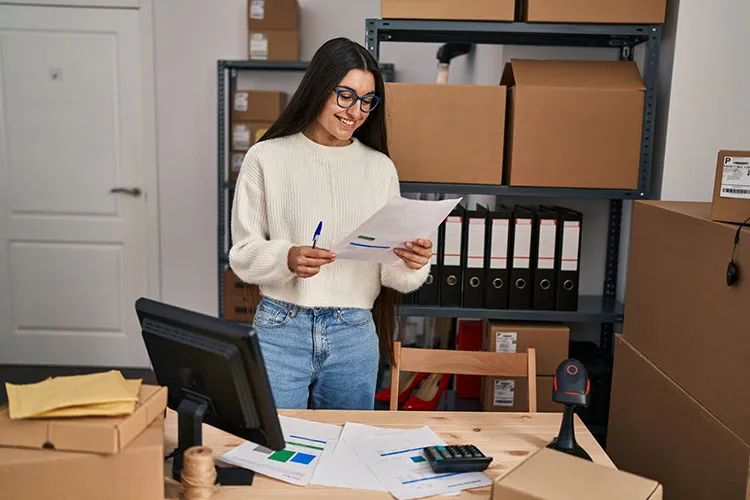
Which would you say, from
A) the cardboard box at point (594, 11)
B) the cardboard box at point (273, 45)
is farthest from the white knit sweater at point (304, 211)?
the cardboard box at point (273, 45)

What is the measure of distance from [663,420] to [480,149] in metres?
1.03

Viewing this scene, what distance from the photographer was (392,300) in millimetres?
1903

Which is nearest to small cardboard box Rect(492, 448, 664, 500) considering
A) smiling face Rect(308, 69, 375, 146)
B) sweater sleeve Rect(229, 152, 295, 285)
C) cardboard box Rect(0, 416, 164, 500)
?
cardboard box Rect(0, 416, 164, 500)

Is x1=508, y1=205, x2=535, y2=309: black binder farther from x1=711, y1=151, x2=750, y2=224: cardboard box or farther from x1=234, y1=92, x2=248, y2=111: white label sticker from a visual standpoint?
x1=234, y1=92, x2=248, y2=111: white label sticker

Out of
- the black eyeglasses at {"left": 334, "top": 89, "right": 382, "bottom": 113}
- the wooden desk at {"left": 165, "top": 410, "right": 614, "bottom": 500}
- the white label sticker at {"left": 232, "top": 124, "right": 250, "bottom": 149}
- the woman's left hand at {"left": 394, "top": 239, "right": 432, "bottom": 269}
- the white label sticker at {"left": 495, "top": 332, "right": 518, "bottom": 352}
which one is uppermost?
the black eyeglasses at {"left": 334, "top": 89, "right": 382, "bottom": 113}

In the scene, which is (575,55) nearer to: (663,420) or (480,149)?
(480,149)

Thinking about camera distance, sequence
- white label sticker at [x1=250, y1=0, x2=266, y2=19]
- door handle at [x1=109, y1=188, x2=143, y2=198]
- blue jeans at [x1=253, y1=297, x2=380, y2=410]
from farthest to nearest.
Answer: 1. door handle at [x1=109, y1=188, x2=143, y2=198]
2. white label sticker at [x1=250, y1=0, x2=266, y2=19]
3. blue jeans at [x1=253, y1=297, x2=380, y2=410]

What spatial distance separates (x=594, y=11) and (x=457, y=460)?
5.24ft

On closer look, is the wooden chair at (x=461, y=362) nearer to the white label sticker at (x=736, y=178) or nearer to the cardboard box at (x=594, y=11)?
the white label sticker at (x=736, y=178)

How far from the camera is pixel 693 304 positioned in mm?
1546

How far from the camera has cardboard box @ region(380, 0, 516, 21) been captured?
7.29ft

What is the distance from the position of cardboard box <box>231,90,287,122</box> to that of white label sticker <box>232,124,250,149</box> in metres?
0.04

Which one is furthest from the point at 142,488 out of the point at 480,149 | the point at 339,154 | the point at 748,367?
the point at 480,149

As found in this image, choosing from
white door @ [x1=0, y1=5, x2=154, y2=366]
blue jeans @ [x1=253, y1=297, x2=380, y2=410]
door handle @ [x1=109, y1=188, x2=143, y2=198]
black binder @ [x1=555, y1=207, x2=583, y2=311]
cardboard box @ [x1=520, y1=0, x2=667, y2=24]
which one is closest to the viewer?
blue jeans @ [x1=253, y1=297, x2=380, y2=410]
